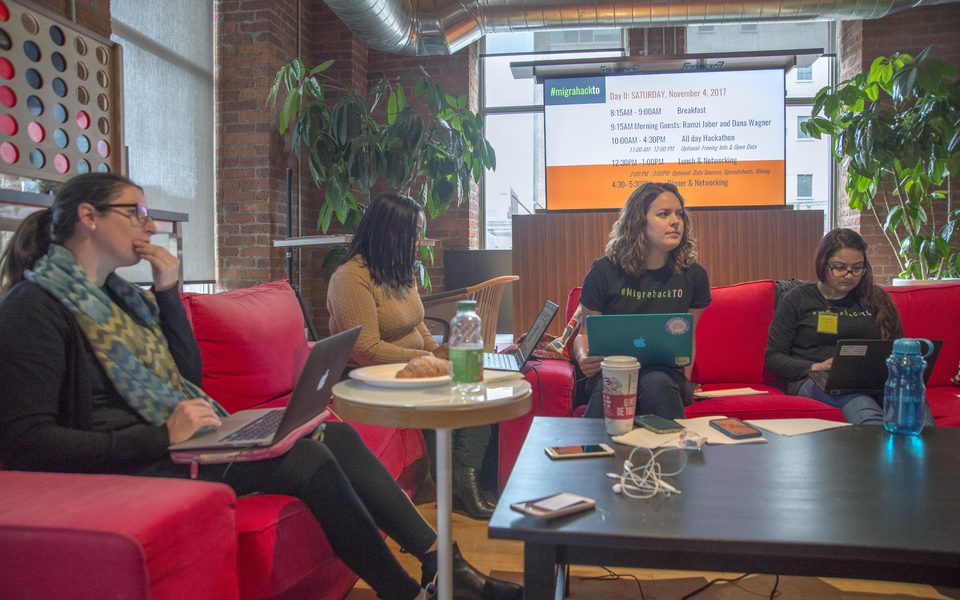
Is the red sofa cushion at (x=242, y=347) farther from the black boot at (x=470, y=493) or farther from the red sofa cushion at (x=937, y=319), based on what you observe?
the red sofa cushion at (x=937, y=319)

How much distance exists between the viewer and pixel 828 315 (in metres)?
2.57

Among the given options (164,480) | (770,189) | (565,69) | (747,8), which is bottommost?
(164,480)

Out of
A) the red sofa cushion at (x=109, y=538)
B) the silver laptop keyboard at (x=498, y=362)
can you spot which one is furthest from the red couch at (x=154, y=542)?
the silver laptop keyboard at (x=498, y=362)

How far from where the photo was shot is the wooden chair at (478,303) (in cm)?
330

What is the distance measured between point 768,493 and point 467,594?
29.7 inches

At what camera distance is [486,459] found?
98.3 inches

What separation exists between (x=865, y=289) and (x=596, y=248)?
54.1 inches

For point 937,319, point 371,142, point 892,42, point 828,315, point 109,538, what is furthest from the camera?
point 892,42

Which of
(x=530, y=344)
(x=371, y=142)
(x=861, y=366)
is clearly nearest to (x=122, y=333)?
(x=530, y=344)

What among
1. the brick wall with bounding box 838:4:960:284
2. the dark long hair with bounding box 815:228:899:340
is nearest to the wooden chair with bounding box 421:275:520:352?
the dark long hair with bounding box 815:228:899:340

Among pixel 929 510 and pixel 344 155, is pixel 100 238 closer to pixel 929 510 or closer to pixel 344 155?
pixel 929 510

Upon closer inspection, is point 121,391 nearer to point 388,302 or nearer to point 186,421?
point 186,421

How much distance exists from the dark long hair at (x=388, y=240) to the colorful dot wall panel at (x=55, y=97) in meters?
1.33

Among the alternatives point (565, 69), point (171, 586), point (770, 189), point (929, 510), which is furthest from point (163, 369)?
point (770, 189)
